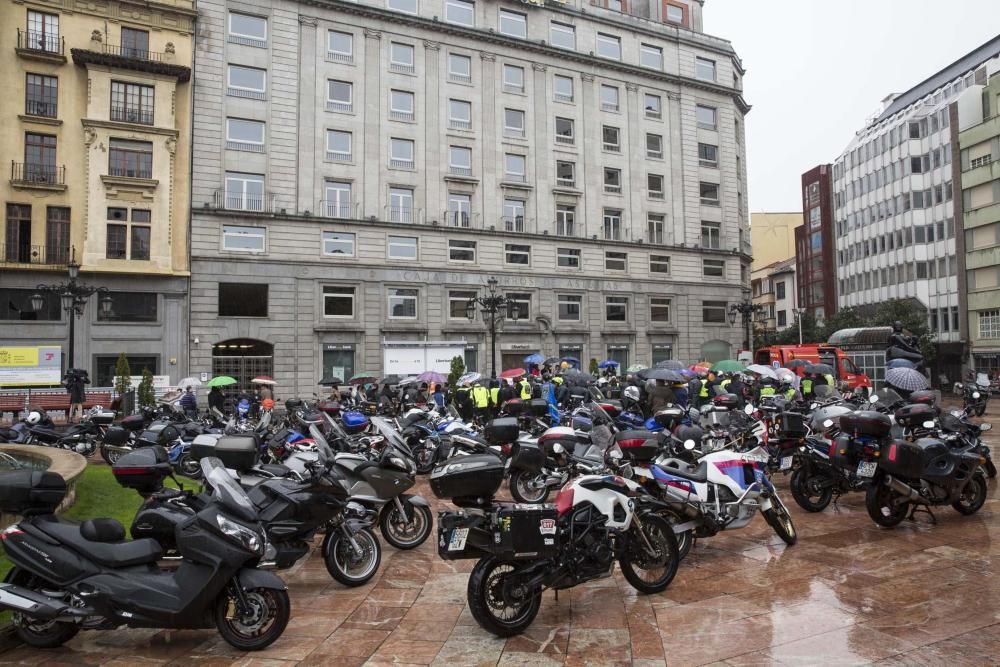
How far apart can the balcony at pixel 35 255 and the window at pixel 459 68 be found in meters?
20.2

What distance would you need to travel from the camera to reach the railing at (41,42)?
28.7 meters

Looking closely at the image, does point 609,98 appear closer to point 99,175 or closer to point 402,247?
point 402,247

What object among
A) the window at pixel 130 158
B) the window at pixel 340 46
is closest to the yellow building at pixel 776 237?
the window at pixel 340 46

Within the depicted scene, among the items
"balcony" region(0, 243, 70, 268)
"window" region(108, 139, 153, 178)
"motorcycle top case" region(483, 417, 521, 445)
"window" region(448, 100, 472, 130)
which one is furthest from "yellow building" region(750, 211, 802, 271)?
"motorcycle top case" region(483, 417, 521, 445)

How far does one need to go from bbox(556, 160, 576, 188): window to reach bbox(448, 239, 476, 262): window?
6.67m

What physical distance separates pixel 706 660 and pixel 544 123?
35.8 meters

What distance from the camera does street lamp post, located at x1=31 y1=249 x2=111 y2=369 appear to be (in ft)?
66.4

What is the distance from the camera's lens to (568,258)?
123ft

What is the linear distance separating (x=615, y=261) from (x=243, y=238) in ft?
65.5

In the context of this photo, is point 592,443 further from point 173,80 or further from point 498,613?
point 173,80

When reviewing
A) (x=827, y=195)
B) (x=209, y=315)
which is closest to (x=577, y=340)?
(x=209, y=315)

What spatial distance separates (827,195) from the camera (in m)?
62.7

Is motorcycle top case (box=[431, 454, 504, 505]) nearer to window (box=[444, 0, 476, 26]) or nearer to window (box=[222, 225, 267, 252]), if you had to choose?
window (box=[222, 225, 267, 252])

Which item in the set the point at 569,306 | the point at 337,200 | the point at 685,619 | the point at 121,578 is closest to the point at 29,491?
the point at 121,578
